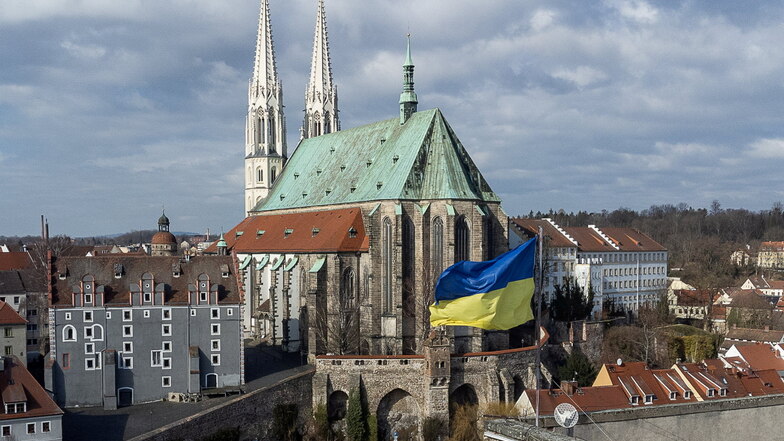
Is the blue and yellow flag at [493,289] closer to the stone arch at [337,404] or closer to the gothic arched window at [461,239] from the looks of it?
the stone arch at [337,404]

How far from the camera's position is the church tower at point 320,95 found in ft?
312

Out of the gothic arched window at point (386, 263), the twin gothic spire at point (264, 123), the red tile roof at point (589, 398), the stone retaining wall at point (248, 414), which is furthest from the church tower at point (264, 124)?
the red tile roof at point (589, 398)

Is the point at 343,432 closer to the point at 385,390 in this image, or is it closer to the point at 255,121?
the point at 385,390

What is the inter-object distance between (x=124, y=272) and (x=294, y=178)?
103 feet

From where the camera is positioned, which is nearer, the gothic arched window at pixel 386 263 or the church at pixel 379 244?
the church at pixel 379 244

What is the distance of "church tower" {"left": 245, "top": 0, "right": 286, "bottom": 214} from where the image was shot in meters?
91.4

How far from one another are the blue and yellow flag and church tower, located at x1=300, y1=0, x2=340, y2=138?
7318 centimetres

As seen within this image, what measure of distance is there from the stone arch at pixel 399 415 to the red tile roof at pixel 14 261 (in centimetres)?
5047

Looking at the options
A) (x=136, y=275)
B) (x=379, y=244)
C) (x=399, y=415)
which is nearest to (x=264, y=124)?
(x=379, y=244)

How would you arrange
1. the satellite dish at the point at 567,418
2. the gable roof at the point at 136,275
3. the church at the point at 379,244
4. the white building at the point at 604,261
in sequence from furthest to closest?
the white building at the point at 604,261 → the church at the point at 379,244 → the gable roof at the point at 136,275 → the satellite dish at the point at 567,418

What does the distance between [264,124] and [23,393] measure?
177 feet

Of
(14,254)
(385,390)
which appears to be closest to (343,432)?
(385,390)

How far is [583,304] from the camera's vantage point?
72.1 m

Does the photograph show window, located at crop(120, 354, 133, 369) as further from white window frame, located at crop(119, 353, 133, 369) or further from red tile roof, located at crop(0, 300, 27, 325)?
red tile roof, located at crop(0, 300, 27, 325)
